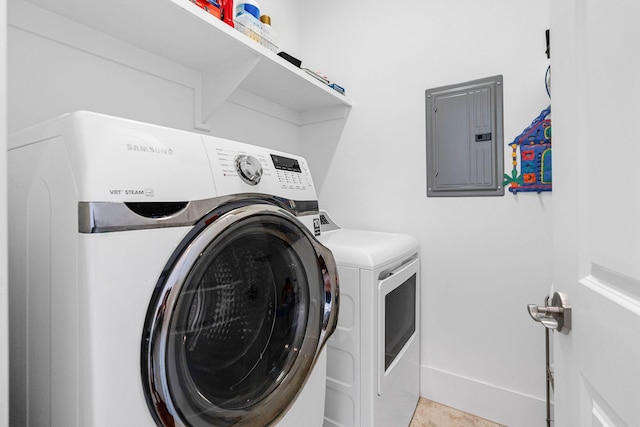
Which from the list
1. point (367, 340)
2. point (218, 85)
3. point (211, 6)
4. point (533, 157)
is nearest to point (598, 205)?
point (367, 340)

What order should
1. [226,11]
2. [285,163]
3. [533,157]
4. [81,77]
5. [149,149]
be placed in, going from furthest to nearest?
[533,157], [226,11], [81,77], [285,163], [149,149]

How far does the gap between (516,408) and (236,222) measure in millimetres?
1648

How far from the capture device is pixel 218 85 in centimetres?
136

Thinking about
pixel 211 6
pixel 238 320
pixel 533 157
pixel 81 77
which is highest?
pixel 211 6

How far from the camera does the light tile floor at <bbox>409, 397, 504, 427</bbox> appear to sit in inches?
56.6

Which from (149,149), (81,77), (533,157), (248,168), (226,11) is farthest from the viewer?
(533,157)

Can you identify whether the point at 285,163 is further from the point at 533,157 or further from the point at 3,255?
the point at 533,157

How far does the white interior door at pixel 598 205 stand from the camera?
14.3 inches

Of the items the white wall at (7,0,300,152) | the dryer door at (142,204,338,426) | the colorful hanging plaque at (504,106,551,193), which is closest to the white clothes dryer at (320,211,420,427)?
the dryer door at (142,204,338,426)

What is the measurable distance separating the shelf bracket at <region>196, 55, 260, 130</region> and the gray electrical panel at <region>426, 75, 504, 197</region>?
0.98m

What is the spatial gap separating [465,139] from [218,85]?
125 cm

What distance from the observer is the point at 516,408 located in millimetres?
1410

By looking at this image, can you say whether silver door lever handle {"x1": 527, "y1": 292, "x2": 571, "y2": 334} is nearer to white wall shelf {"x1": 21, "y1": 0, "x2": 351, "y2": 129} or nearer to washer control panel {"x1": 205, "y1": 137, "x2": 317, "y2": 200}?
washer control panel {"x1": 205, "y1": 137, "x2": 317, "y2": 200}

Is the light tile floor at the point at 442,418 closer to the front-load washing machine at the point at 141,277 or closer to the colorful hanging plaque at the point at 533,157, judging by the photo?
the front-load washing machine at the point at 141,277
